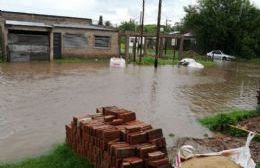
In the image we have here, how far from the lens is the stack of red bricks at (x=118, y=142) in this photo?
17.7 ft

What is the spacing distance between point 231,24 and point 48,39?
23669 mm

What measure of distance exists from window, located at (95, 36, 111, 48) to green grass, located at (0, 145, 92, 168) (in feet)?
80.0

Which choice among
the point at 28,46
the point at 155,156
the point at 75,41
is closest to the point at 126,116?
the point at 155,156

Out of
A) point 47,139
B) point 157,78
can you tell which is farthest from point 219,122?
point 157,78

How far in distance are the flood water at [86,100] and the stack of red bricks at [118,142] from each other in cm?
148

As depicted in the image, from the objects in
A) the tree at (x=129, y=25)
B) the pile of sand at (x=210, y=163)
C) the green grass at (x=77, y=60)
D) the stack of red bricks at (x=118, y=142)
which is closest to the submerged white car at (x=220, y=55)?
the green grass at (x=77, y=60)

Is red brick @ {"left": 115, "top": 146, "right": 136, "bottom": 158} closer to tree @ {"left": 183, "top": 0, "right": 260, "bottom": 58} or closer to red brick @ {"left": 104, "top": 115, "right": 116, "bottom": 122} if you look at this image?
red brick @ {"left": 104, "top": 115, "right": 116, "bottom": 122}

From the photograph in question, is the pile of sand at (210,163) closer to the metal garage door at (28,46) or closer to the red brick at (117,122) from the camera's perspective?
the red brick at (117,122)

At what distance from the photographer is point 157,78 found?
20.5 metres

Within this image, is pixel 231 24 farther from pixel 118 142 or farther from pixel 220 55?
pixel 118 142

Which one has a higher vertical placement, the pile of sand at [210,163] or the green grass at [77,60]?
the green grass at [77,60]

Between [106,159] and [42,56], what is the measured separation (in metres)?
22.8

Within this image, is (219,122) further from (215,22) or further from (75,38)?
(215,22)

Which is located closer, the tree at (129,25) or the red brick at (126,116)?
the red brick at (126,116)
